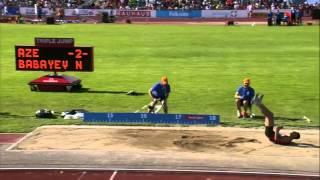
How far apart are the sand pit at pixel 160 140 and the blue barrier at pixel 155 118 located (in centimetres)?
17

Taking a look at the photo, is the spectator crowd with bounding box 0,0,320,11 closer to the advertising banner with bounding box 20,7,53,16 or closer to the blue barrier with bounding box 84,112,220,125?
the advertising banner with bounding box 20,7,53,16

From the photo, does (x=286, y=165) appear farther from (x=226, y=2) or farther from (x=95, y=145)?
(x=226, y=2)

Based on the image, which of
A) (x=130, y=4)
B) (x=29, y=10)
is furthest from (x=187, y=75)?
(x=29, y=10)

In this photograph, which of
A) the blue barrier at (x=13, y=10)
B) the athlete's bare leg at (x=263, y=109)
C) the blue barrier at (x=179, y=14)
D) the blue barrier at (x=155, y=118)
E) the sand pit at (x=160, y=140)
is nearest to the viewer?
the athlete's bare leg at (x=263, y=109)

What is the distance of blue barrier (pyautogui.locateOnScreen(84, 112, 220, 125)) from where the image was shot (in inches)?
465

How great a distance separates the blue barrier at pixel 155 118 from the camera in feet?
38.8

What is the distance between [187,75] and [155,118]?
8695 millimetres

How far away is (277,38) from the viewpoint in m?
31.0

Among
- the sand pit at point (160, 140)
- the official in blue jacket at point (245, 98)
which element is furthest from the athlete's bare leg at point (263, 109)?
the official in blue jacket at point (245, 98)

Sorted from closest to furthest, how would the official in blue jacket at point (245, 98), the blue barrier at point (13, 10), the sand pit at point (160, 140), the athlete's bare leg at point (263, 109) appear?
the athlete's bare leg at point (263, 109), the sand pit at point (160, 140), the official in blue jacket at point (245, 98), the blue barrier at point (13, 10)

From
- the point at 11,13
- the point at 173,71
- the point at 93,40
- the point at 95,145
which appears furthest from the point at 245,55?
the point at 11,13

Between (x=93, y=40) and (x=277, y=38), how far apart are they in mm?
9252

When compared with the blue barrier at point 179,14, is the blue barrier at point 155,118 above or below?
below

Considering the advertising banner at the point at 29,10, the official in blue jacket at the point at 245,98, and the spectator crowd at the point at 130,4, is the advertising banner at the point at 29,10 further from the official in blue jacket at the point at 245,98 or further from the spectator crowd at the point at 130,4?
the official in blue jacket at the point at 245,98
